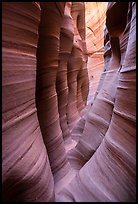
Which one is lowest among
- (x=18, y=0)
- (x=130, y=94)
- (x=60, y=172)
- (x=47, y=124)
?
(x=60, y=172)

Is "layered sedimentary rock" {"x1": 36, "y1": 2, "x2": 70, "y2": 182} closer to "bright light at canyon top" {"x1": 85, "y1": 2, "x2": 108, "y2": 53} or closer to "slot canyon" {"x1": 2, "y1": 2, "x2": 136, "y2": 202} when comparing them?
"slot canyon" {"x1": 2, "y1": 2, "x2": 136, "y2": 202}

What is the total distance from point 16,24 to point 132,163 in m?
0.77

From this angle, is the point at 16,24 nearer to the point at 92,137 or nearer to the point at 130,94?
the point at 130,94

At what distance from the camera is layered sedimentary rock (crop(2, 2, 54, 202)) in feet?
2.75

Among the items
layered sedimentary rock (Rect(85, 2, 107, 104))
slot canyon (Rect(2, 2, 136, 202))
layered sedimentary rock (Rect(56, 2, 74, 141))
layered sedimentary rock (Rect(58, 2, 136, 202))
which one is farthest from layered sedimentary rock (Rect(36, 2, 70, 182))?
layered sedimentary rock (Rect(85, 2, 107, 104))

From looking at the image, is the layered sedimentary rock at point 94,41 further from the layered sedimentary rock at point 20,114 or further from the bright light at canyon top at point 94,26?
the layered sedimentary rock at point 20,114

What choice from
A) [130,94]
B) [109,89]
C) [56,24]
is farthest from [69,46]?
[130,94]

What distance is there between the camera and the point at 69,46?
2.45 metres

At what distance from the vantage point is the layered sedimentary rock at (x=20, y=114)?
84cm

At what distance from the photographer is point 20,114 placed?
3.09 ft

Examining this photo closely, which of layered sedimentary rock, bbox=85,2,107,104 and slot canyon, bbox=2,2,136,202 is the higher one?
layered sedimentary rock, bbox=85,2,107,104

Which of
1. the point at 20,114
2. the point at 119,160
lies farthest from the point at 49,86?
the point at 119,160

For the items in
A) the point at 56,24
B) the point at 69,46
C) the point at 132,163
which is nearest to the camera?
the point at 132,163

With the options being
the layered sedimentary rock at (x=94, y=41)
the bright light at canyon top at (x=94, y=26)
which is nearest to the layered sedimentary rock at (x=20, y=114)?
the layered sedimentary rock at (x=94, y=41)
